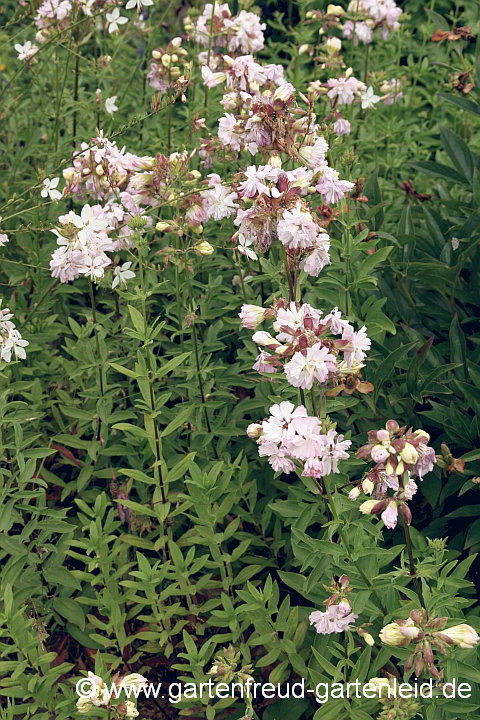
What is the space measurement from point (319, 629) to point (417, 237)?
1841 millimetres

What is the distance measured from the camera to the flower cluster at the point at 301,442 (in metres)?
1.79

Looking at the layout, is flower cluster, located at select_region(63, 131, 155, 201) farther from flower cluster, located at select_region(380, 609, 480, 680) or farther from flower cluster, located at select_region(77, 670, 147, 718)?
flower cluster, located at select_region(380, 609, 480, 680)

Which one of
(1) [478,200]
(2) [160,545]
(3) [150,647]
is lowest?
(3) [150,647]

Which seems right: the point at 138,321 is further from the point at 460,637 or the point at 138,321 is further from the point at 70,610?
the point at 460,637

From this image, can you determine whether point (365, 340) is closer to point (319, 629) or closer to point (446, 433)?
point (319, 629)

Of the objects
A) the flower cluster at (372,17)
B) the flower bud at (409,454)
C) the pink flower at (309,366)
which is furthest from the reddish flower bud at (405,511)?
the flower cluster at (372,17)

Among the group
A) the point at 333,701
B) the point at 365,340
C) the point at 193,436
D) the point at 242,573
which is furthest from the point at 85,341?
the point at 333,701

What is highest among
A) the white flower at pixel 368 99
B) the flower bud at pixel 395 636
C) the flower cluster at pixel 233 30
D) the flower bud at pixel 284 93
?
the flower bud at pixel 284 93

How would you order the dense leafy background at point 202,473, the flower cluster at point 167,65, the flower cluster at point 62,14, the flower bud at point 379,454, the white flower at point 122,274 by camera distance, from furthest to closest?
the flower cluster at point 62,14 → the flower cluster at point 167,65 → the white flower at point 122,274 → the dense leafy background at point 202,473 → the flower bud at point 379,454

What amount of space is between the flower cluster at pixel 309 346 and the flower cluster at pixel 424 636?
568mm

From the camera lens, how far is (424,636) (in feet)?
6.05

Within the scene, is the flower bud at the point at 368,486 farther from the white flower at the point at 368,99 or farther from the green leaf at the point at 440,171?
the white flower at the point at 368,99

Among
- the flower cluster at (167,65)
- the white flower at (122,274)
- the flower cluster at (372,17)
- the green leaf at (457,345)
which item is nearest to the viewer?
the white flower at (122,274)

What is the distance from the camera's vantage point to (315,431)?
70.8 inches
